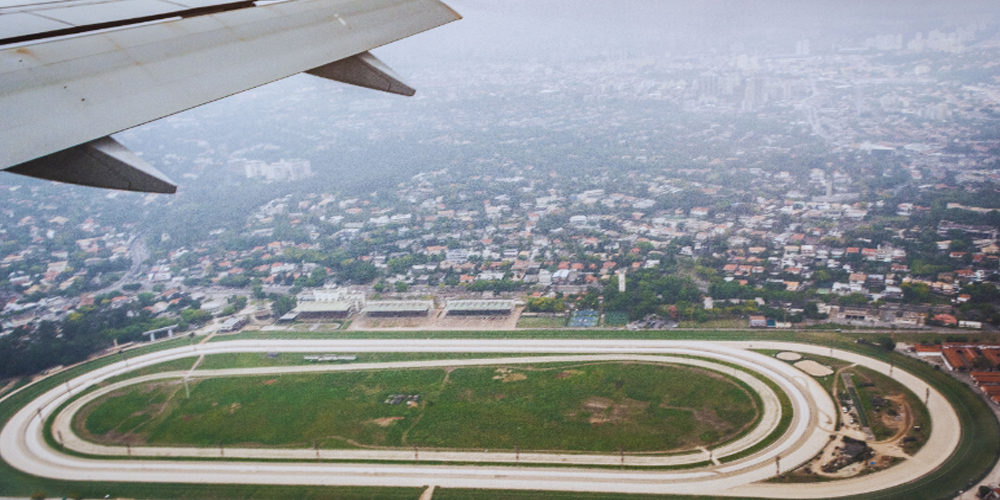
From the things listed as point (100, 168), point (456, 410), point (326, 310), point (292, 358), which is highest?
point (100, 168)

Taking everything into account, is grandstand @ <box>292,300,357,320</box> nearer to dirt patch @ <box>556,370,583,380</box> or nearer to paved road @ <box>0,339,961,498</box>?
paved road @ <box>0,339,961,498</box>

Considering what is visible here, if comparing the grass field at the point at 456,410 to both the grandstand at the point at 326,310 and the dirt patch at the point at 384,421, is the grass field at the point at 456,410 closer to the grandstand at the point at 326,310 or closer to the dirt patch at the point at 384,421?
the dirt patch at the point at 384,421

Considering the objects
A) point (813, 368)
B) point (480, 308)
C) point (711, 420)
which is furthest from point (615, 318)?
point (711, 420)

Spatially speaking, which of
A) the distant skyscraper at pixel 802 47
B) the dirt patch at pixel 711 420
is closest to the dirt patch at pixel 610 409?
the dirt patch at pixel 711 420

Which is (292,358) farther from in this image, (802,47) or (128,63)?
(802,47)

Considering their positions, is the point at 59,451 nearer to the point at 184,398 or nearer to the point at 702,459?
the point at 184,398

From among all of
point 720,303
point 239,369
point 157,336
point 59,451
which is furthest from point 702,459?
point 157,336
